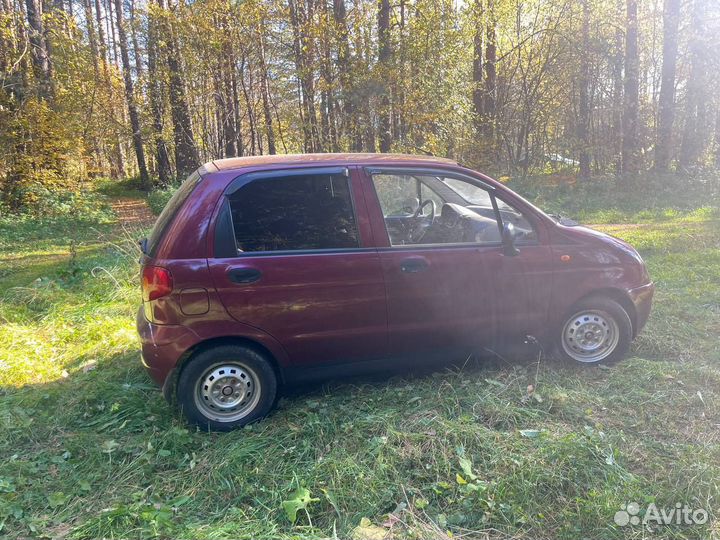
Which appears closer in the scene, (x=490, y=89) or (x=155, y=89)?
(x=155, y=89)

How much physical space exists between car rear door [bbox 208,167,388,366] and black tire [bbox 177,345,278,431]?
0.79 ft

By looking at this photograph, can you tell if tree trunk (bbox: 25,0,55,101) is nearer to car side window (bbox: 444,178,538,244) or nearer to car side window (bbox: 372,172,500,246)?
car side window (bbox: 372,172,500,246)

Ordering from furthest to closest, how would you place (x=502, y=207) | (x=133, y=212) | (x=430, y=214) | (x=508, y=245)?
(x=133, y=212), (x=430, y=214), (x=502, y=207), (x=508, y=245)

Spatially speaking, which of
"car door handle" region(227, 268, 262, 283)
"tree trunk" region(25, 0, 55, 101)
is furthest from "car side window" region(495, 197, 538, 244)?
"tree trunk" region(25, 0, 55, 101)

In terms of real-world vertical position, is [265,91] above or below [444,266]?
above

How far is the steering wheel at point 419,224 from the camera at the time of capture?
4.27 metres

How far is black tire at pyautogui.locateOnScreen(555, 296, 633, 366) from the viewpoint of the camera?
4.48m

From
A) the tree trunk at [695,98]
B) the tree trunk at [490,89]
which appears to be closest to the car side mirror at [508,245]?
the tree trunk at [490,89]

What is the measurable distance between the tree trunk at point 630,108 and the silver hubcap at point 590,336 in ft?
43.2

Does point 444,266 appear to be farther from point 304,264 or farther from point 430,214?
point 304,264

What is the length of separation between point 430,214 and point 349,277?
1.09 metres

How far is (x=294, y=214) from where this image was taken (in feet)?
12.5

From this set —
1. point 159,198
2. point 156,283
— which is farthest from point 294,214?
point 159,198

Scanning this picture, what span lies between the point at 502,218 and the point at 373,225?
45.3 inches
